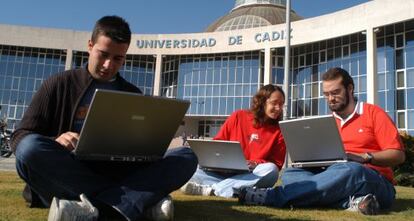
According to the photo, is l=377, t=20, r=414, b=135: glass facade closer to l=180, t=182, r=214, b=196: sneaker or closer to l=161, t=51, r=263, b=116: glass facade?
l=161, t=51, r=263, b=116: glass facade

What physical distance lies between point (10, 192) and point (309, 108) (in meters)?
28.1

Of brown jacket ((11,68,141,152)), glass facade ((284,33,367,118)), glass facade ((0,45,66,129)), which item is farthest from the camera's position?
glass facade ((0,45,66,129))

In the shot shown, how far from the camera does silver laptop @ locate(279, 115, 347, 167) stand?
371 cm

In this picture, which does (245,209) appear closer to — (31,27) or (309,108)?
(309,108)

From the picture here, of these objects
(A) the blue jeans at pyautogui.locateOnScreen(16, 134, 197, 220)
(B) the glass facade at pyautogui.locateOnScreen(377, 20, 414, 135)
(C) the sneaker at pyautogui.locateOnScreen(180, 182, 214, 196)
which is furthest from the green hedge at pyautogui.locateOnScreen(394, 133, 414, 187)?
(B) the glass facade at pyautogui.locateOnScreen(377, 20, 414, 135)

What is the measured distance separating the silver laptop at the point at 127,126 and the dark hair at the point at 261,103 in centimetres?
216

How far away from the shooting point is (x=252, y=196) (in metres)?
4.02

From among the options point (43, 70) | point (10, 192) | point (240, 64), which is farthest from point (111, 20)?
point (43, 70)

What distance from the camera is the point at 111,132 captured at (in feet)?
8.85

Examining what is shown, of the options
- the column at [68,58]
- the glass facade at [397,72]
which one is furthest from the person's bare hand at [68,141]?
the column at [68,58]

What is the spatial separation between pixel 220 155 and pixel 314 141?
1.32 meters

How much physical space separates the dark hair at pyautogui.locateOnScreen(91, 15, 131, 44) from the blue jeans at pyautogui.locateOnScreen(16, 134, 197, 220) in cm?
84

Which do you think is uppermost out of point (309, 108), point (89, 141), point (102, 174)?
point (309, 108)

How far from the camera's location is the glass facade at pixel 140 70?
37.3 meters
